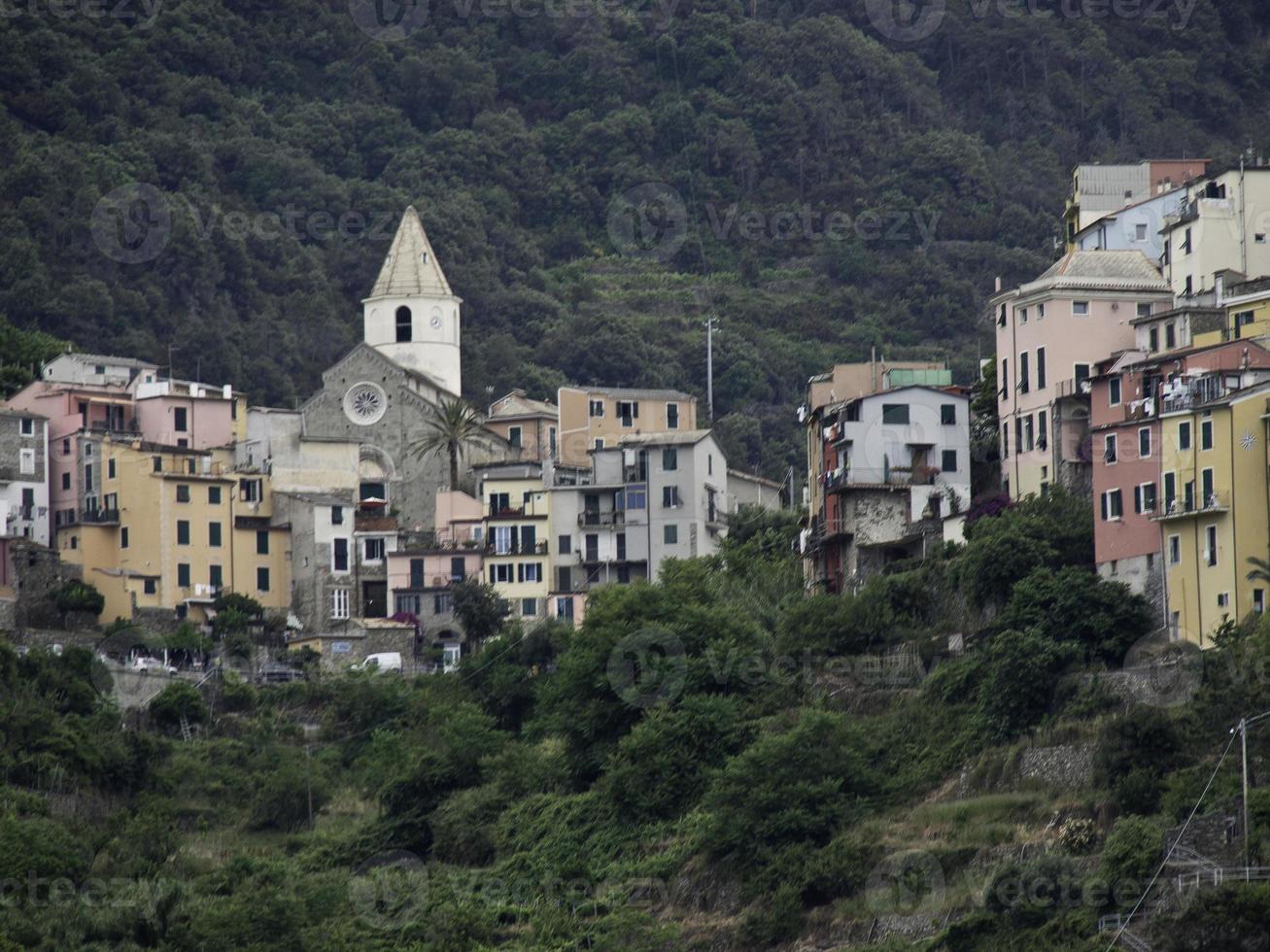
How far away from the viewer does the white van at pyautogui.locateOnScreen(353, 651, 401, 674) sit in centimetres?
8581

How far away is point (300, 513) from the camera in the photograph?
91.0 meters

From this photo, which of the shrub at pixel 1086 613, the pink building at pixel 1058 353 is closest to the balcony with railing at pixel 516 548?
the pink building at pixel 1058 353

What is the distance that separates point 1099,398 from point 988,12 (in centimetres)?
11737

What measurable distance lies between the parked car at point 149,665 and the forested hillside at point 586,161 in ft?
148

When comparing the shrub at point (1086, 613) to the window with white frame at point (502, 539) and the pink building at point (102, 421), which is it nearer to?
the window with white frame at point (502, 539)

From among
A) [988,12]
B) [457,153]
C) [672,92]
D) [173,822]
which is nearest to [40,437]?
[173,822]

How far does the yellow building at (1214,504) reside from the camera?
60719 millimetres

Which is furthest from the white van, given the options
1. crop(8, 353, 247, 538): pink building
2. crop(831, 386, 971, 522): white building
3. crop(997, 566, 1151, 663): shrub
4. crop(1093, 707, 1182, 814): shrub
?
crop(1093, 707, 1182, 814): shrub

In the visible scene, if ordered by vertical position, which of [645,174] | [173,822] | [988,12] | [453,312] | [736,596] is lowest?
[173,822]

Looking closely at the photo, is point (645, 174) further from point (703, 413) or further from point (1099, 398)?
point (1099, 398)

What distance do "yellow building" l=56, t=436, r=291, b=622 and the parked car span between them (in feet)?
10.8

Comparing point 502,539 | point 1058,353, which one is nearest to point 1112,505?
point 1058,353

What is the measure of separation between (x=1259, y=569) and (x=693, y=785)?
14457 mm

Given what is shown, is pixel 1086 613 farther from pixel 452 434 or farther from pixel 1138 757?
pixel 452 434
